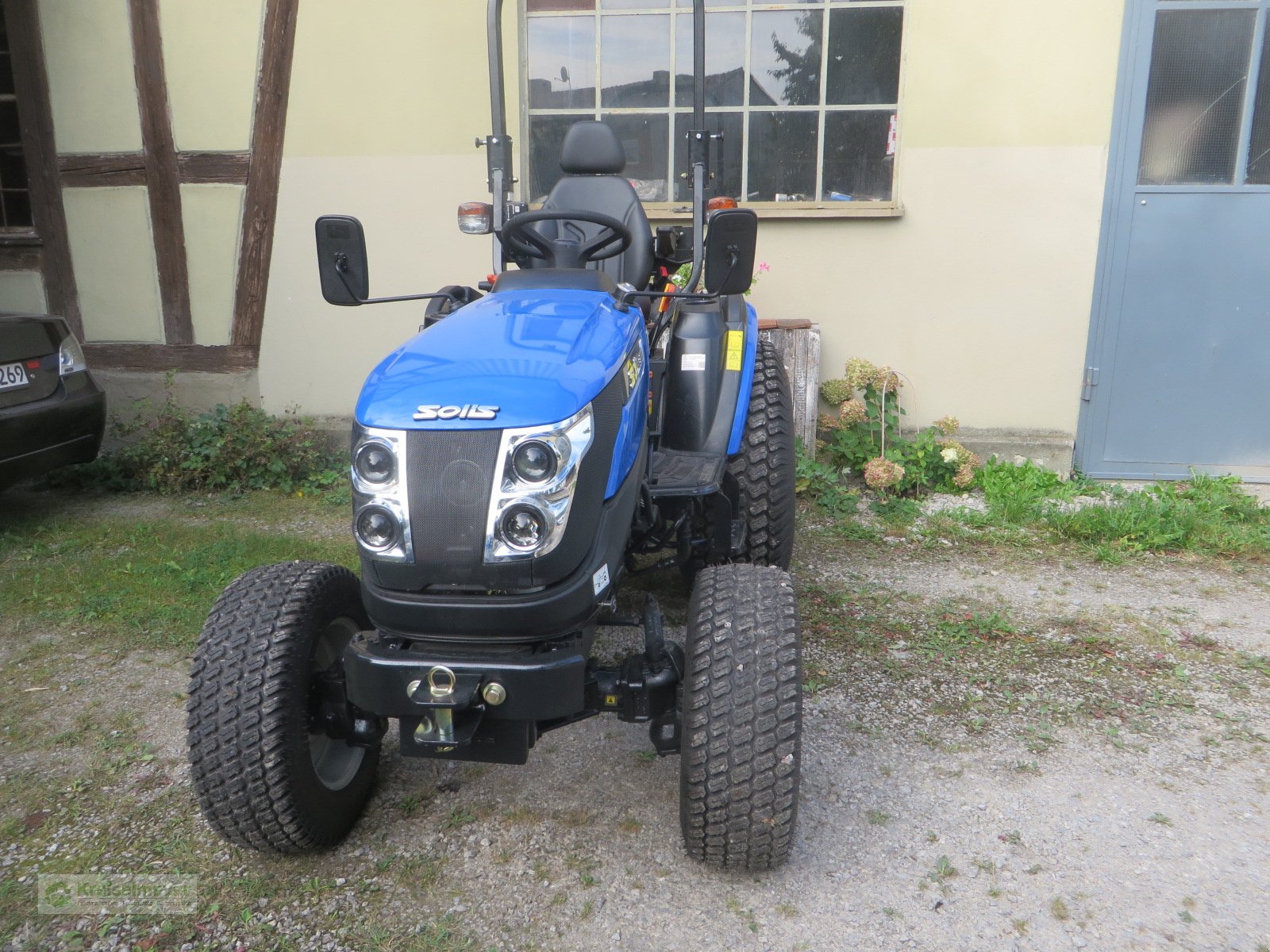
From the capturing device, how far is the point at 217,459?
535cm

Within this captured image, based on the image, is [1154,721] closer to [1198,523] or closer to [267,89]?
[1198,523]

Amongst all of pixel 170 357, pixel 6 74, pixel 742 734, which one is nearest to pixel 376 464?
pixel 742 734

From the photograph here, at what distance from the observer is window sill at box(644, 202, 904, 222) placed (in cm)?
514

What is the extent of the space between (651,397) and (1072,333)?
313 centimetres

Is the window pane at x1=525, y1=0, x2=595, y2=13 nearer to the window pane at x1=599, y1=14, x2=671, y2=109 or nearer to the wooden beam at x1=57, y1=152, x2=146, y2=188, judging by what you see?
the window pane at x1=599, y1=14, x2=671, y2=109

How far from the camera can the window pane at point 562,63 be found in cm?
536

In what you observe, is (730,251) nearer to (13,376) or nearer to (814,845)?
(814,845)

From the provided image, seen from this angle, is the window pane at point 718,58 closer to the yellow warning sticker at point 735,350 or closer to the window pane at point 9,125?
the yellow warning sticker at point 735,350

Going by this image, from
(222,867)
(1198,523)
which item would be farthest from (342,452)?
(1198,523)

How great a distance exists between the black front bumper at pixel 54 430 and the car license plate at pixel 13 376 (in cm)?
9

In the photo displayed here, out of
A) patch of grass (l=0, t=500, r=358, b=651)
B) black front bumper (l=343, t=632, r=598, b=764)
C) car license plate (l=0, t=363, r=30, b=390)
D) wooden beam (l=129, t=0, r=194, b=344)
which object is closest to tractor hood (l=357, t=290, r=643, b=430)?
black front bumper (l=343, t=632, r=598, b=764)

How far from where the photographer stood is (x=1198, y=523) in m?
4.52

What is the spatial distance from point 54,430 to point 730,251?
3.67 meters

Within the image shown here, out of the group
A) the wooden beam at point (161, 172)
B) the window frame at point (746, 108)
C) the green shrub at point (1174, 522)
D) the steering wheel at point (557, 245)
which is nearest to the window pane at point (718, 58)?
the window frame at point (746, 108)
